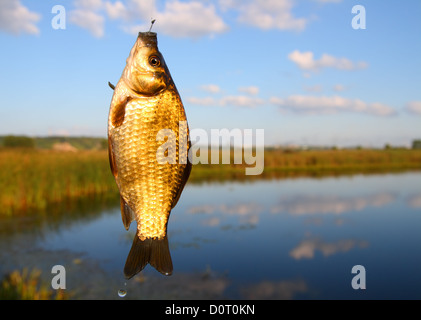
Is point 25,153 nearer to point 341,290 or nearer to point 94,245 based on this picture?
point 94,245

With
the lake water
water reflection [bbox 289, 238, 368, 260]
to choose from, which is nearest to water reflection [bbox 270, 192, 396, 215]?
the lake water

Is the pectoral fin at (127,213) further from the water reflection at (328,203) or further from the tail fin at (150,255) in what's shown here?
the water reflection at (328,203)

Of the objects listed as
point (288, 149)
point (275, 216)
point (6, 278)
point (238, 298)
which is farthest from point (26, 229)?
point (288, 149)

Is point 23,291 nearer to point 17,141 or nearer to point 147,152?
point 147,152

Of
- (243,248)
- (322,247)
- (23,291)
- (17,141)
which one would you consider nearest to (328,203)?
(322,247)

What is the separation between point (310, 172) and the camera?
4097 centimetres

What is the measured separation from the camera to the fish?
140 centimetres

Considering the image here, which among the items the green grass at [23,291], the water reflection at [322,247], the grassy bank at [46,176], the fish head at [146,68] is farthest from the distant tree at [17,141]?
the fish head at [146,68]

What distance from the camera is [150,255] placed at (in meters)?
1.41

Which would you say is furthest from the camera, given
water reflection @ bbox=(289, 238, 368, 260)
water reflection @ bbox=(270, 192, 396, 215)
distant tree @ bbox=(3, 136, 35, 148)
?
distant tree @ bbox=(3, 136, 35, 148)

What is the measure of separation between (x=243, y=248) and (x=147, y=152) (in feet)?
57.3

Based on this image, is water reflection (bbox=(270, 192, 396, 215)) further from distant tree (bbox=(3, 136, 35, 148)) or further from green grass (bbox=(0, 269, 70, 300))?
distant tree (bbox=(3, 136, 35, 148))

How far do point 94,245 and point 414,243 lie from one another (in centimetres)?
1716
